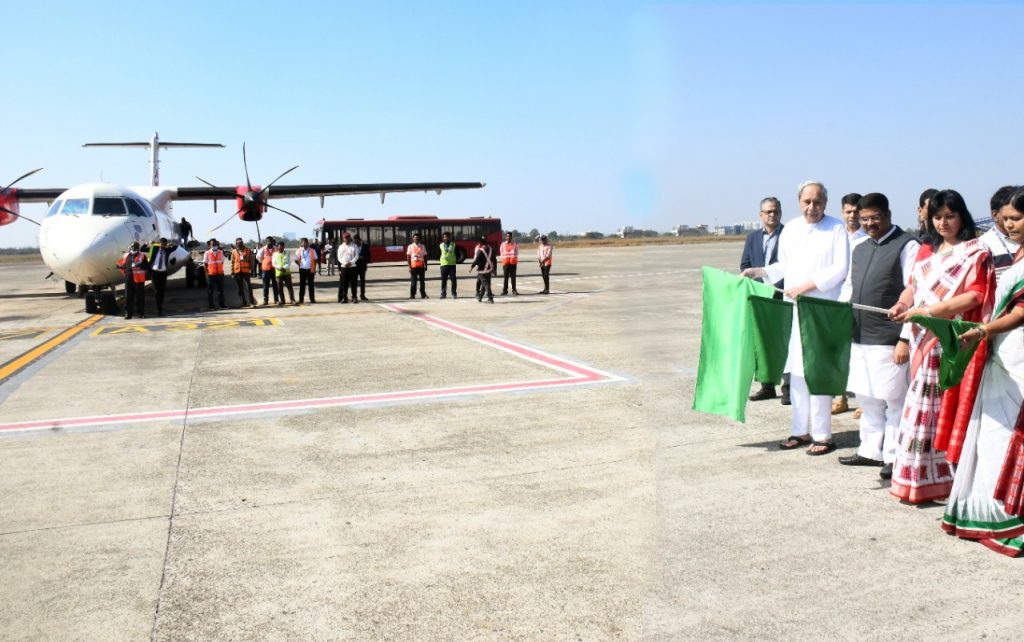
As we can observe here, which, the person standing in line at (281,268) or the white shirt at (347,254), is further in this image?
the white shirt at (347,254)

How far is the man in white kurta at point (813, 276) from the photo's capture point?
5.51m

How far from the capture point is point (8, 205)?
24156mm

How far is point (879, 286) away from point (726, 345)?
3.56 feet

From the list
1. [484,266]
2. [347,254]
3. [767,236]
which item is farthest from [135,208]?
[767,236]

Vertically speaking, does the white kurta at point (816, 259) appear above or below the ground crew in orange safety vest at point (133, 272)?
above

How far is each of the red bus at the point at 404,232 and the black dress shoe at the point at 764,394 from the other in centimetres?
3105

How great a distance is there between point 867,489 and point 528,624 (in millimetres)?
2692

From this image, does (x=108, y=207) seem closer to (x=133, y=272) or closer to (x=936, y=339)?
(x=133, y=272)

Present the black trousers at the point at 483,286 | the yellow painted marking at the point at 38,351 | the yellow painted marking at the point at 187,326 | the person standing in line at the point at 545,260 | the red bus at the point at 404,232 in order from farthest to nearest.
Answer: the red bus at the point at 404,232 < the person standing in line at the point at 545,260 < the black trousers at the point at 483,286 < the yellow painted marking at the point at 187,326 < the yellow painted marking at the point at 38,351

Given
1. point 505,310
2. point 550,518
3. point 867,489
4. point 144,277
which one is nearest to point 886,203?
point 867,489

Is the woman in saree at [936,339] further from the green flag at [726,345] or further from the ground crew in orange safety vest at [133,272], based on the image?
the ground crew in orange safety vest at [133,272]

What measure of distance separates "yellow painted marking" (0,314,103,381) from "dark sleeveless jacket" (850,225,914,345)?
9.40 meters

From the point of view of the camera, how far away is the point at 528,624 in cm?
310

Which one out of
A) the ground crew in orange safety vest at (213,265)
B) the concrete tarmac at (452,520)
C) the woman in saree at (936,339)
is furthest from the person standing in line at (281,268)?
the woman in saree at (936,339)
